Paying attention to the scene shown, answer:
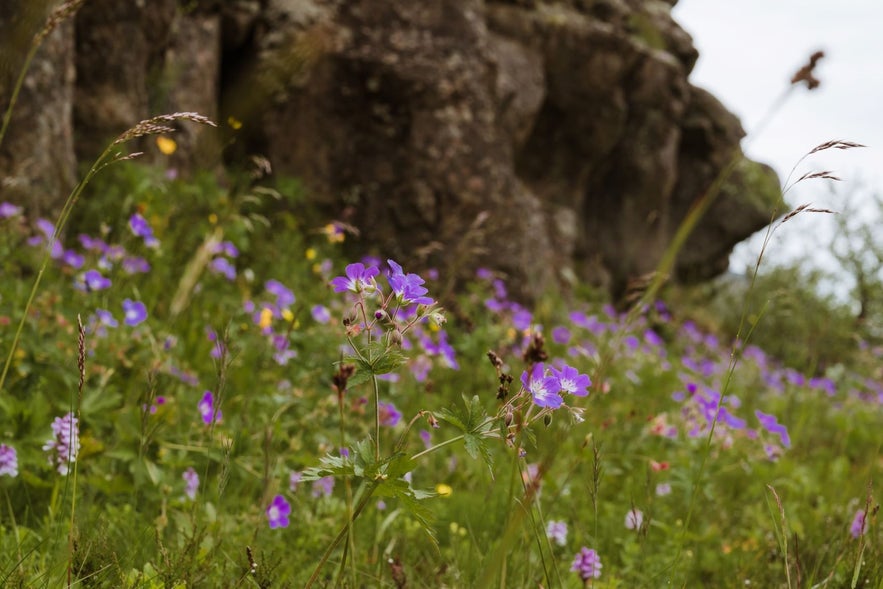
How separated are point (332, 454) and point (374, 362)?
310 millimetres

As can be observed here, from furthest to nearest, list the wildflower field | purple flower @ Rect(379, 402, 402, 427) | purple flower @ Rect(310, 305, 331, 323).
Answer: purple flower @ Rect(310, 305, 331, 323)
purple flower @ Rect(379, 402, 402, 427)
the wildflower field

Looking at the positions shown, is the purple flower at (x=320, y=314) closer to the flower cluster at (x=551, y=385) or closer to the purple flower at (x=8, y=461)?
the purple flower at (x=8, y=461)

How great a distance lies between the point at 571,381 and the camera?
1131 mm

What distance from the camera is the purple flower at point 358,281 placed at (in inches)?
41.8

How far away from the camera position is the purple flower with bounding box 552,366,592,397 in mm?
1102

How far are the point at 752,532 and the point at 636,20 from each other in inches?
354

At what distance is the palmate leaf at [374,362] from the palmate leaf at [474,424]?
93 mm

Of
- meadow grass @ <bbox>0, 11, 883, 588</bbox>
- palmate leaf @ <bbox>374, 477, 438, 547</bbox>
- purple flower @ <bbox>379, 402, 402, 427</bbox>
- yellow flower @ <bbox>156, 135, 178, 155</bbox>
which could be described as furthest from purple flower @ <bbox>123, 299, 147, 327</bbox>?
yellow flower @ <bbox>156, 135, 178, 155</bbox>

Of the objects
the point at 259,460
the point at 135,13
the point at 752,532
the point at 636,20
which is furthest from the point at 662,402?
the point at 636,20

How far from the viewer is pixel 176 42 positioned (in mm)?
5273

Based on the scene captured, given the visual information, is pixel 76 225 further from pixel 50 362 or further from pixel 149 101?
pixel 50 362

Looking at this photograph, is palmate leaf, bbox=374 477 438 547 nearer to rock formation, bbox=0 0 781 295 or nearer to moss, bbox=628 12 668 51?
rock formation, bbox=0 0 781 295

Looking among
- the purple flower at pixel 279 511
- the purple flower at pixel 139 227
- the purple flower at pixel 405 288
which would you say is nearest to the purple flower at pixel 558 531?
the purple flower at pixel 279 511

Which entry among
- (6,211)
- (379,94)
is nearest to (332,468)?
(6,211)
